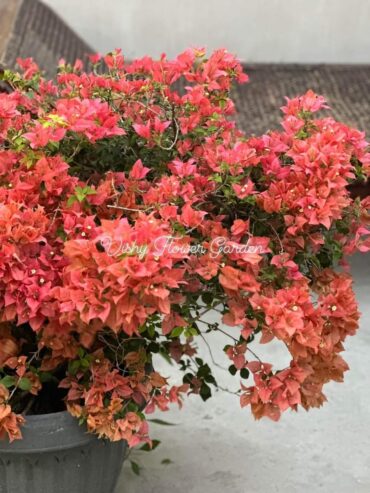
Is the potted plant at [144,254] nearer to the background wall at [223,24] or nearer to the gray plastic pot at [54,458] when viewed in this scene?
the gray plastic pot at [54,458]

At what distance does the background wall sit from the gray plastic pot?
7.70 ft

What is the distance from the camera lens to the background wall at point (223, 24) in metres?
3.30

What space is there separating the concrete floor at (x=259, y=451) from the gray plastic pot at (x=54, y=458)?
1.07 feet

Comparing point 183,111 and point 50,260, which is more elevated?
point 183,111

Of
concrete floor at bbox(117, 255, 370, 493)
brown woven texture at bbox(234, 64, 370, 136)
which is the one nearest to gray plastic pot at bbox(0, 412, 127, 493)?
concrete floor at bbox(117, 255, 370, 493)

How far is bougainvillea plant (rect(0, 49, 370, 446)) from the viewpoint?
103 centimetres

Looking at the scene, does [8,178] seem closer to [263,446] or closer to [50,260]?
[50,260]

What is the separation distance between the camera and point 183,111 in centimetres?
136

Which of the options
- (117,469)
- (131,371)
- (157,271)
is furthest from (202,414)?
(157,271)

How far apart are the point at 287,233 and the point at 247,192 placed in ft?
0.35

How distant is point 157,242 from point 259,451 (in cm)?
91

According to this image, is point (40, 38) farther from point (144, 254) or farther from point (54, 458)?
point (144, 254)

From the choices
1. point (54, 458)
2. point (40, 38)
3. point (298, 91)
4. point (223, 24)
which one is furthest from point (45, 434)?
point (223, 24)

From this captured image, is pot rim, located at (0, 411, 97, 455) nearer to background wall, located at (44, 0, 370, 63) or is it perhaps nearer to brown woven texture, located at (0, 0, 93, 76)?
brown woven texture, located at (0, 0, 93, 76)
